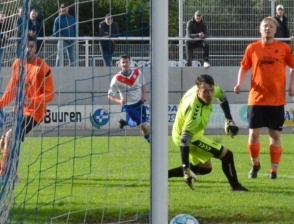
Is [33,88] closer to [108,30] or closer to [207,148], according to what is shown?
[108,30]

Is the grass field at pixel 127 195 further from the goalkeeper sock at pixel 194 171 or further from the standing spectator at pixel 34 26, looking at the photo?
the standing spectator at pixel 34 26

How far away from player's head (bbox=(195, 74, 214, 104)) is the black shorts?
61.3 inches

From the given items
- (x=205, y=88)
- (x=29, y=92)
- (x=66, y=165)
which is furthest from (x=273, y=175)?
(x=29, y=92)

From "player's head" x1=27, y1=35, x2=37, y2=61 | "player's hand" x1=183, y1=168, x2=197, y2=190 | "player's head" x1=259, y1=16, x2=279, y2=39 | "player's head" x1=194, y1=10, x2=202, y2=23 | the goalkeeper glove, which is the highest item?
"player's head" x1=194, y1=10, x2=202, y2=23

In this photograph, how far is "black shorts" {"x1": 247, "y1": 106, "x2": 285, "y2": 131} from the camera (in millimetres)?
11820

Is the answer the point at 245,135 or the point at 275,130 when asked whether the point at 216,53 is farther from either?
the point at 275,130

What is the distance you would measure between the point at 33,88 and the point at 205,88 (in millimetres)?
2164

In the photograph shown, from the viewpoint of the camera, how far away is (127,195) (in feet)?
33.8

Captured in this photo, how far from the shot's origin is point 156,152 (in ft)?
21.2

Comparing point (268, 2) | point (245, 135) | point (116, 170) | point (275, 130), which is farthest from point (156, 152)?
point (268, 2)

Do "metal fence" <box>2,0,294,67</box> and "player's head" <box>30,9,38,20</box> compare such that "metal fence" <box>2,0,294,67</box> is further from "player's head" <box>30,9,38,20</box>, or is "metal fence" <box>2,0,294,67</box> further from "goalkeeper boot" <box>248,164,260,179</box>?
"player's head" <box>30,9,38,20</box>

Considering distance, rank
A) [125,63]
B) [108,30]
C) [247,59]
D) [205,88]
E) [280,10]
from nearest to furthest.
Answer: [108,30] < [205,88] < [247,59] < [125,63] < [280,10]

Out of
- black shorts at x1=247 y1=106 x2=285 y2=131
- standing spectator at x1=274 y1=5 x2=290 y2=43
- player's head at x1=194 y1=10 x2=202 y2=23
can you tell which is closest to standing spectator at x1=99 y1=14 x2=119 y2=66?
black shorts at x1=247 y1=106 x2=285 y2=131

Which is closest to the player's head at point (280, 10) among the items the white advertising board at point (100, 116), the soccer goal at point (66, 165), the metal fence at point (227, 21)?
the metal fence at point (227, 21)
